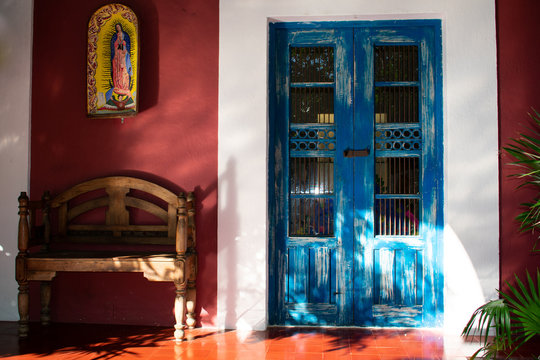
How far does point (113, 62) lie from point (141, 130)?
2.10 feet

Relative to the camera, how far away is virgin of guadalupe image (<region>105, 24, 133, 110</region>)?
400 cm

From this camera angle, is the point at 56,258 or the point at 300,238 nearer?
the point at 56,258

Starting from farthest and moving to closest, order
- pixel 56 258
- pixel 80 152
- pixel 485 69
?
pixel 80 152, pixel 485 69, pixel 56 258

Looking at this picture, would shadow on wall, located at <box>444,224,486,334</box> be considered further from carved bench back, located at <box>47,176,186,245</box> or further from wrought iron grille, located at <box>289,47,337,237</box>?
carved bench back, located at <box>47,176,186,245</box>

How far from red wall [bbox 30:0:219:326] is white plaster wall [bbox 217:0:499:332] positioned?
139mm

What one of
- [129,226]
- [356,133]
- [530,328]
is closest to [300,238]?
[356,133]

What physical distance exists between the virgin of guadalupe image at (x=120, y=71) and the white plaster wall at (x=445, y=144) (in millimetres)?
821

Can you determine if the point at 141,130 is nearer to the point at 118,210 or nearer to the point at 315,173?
the point at 118,210

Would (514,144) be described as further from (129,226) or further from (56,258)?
(56,258)

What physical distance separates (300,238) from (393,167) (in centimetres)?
104

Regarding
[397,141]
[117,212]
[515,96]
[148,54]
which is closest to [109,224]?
[117,212]

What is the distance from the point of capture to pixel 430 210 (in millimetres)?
3963

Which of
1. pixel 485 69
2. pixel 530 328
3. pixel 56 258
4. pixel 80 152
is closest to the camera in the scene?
pixel 530 328

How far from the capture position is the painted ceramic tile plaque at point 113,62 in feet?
13.1
